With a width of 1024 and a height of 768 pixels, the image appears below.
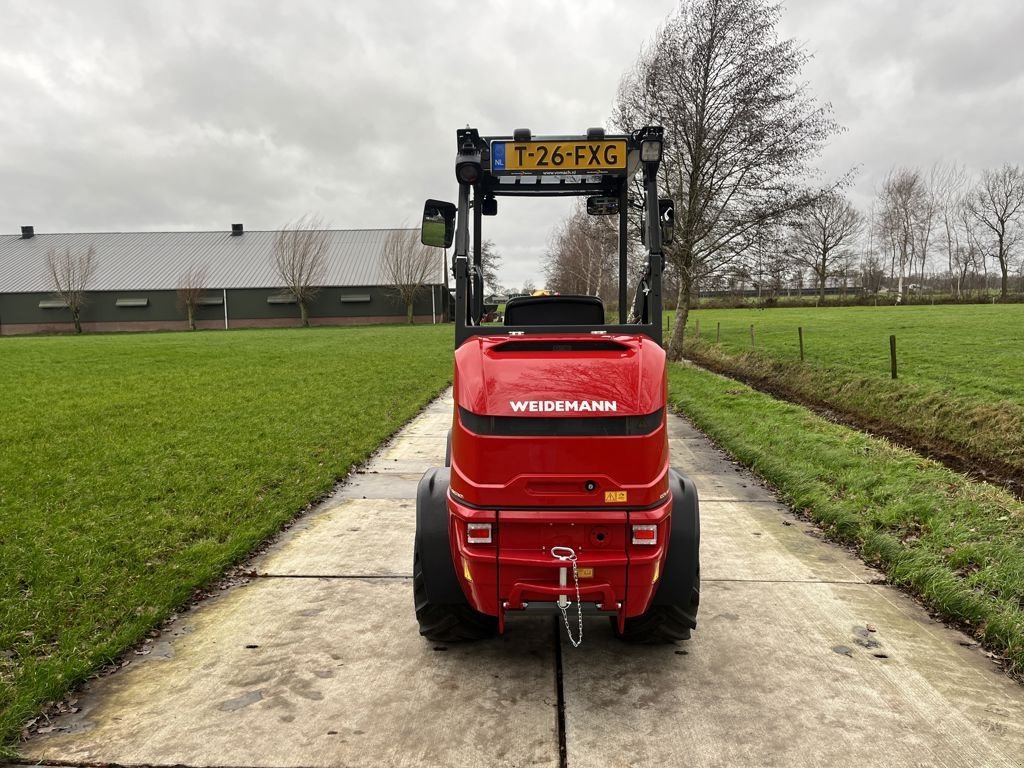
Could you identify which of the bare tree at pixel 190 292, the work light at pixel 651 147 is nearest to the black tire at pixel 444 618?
the work light at pixel 651 147

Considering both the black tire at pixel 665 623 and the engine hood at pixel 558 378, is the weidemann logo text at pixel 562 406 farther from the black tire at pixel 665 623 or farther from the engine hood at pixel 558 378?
the black tire at pixel 665 623

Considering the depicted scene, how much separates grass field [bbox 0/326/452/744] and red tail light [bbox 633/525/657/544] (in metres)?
2.65

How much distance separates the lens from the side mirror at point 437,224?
392cm

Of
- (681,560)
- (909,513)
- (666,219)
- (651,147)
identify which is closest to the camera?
(681,560)

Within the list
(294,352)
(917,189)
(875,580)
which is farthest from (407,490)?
(917,189)

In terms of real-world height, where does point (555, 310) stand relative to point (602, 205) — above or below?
below

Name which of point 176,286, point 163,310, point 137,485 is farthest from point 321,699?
point 163,310

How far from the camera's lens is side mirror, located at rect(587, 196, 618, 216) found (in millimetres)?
4660

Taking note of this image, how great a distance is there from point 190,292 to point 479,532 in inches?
2012

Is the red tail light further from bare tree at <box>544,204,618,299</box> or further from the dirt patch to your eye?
bare tree at <box>544,204,618,299</box>

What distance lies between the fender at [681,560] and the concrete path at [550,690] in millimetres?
381

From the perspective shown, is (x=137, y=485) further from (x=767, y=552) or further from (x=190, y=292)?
(x=190, y=292)

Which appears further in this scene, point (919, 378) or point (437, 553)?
point (919, 378)

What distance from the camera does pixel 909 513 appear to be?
5258 millimetres
